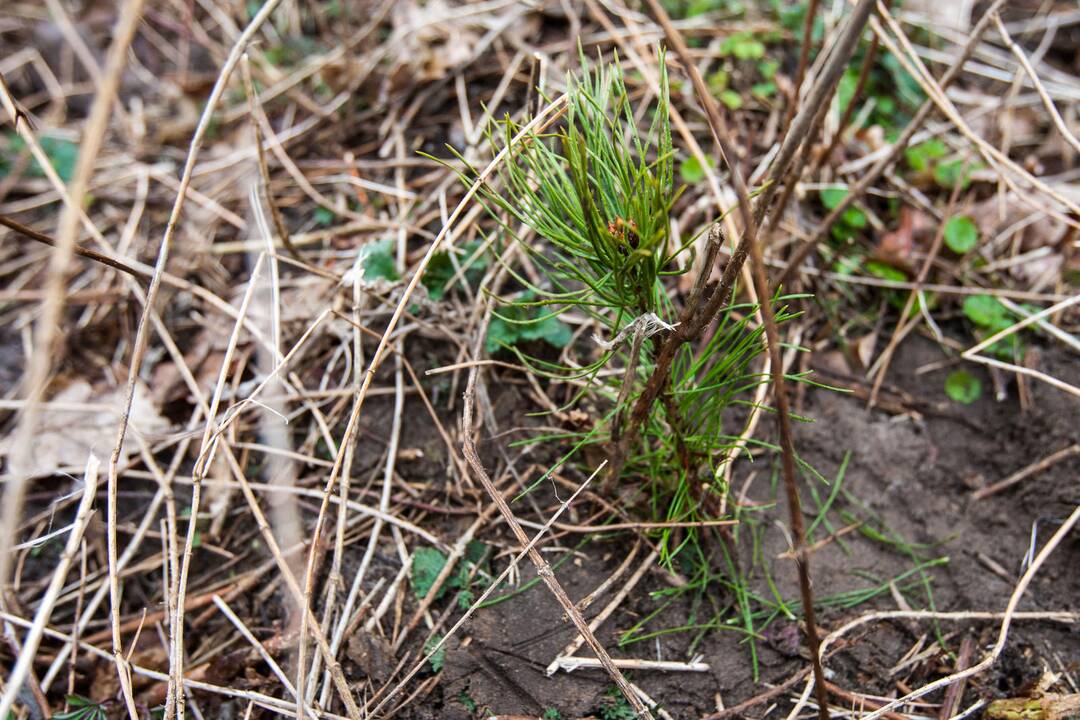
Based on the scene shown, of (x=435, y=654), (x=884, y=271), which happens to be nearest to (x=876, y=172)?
(x=884, y=271)

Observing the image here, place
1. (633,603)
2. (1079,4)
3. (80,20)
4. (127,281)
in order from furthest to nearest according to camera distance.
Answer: (80,20) < (1079,4) < (127,281) < (633,603)

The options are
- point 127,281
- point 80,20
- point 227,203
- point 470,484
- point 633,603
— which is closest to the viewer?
point 633,603

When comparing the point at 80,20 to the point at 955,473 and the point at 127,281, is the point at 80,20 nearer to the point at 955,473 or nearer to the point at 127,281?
the point at 127,281

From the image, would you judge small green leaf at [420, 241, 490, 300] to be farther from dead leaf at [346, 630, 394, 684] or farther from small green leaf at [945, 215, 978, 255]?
small green leaf at [945, 215, 978, 255]

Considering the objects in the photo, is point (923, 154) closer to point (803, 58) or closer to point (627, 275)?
point (803, 58)

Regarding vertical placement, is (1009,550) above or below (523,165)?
below

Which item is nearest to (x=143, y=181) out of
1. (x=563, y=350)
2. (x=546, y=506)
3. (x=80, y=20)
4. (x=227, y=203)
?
(x=227, y=203)

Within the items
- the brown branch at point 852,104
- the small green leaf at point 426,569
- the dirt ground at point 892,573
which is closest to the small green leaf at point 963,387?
the dirt ground at point 892,573
